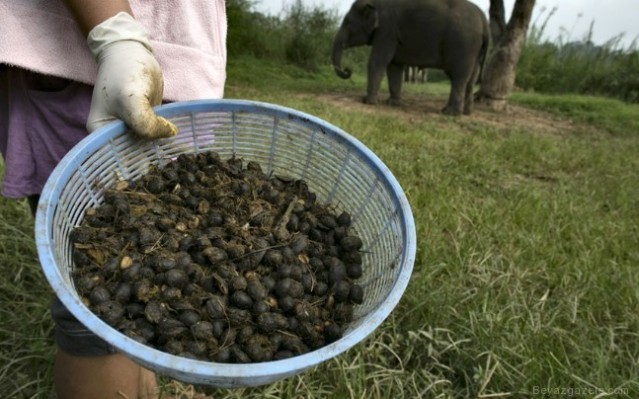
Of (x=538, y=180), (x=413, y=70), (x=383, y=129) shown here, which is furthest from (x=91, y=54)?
(x=413, y=70)

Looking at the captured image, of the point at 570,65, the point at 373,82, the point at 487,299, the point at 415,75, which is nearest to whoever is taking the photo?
the point at 487,299

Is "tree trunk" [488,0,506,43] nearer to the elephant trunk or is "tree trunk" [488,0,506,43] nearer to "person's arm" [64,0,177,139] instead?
the elephant trunk

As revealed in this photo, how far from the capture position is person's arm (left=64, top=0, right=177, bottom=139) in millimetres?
1074

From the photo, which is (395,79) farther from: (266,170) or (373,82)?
(266,170)

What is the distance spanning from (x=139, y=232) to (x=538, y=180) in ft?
10.1

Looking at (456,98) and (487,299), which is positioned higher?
(456,98)

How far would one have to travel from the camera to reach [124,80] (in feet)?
3.53

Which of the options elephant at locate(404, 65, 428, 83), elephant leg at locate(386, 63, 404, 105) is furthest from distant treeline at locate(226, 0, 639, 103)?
elephant leg at locate(386, 63, 404, 105)

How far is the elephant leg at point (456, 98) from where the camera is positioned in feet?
20.5

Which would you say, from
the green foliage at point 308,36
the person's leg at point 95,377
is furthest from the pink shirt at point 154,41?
the green foliage at point 308,36

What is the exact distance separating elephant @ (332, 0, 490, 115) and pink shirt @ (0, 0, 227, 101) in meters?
5.23

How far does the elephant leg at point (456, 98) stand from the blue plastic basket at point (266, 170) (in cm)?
512

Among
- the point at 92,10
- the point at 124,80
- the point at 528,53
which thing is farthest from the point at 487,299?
the point at 528,53

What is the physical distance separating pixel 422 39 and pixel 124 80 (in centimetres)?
592
